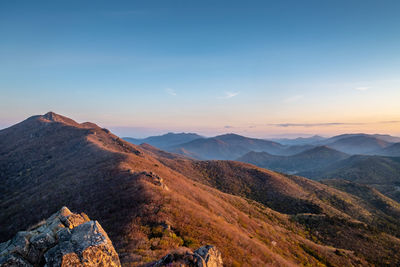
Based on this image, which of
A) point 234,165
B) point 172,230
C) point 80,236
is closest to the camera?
point 80,236

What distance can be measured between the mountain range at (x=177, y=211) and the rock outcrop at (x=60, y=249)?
3.56 m

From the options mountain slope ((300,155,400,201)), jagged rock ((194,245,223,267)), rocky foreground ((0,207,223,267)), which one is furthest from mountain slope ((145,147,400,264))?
mountain slope ((300,155,400,201))

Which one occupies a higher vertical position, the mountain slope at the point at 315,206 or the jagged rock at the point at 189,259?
the jagged rock at the point at 189,259

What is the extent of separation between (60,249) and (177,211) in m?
13.5

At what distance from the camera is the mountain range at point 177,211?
1630cm

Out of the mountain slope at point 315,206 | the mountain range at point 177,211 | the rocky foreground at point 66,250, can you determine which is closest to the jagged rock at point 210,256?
the rocky foreground at point 66,250

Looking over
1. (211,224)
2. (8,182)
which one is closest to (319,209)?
(211,224)

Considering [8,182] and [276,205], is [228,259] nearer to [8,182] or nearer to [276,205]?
[276,205]

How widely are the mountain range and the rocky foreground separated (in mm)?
3179

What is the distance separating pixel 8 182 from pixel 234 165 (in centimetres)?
9303

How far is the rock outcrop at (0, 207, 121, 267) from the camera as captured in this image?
7.42m

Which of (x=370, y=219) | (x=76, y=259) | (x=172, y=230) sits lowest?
(x=370, y=219)

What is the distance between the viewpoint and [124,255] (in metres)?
11.9

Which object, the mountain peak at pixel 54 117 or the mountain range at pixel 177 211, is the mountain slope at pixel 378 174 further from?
the mountain peak at pixel 54 117
